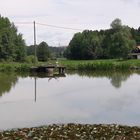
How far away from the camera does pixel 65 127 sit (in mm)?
13352

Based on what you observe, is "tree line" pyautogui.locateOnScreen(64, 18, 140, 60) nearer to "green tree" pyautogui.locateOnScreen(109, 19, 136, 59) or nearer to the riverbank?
"green tree" pyautogui.locateOnScreen(109, 19, 136, 59)

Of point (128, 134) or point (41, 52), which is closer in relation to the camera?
point (128, 134)

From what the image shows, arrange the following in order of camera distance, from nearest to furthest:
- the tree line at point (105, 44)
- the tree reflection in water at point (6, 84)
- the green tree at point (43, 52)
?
the tree reflection in water at point (6, 84), the tree line at point (105, 44), the green tree at point (43, 52)

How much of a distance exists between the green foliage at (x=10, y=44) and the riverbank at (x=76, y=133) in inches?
2309

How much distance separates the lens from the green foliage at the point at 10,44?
2808 inches

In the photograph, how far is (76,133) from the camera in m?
12.4

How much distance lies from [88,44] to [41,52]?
9.37m

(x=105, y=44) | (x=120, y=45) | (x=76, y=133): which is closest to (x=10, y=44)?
(x=120, y=45)

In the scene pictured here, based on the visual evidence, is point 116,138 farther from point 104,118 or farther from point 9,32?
point 9,32

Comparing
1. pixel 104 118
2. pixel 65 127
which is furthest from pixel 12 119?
pixel 65 127

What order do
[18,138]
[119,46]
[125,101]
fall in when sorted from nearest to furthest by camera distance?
[18,138] → [125,101] → [119,46]

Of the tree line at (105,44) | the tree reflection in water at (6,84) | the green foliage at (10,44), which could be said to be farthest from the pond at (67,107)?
the tree line at (105,44)

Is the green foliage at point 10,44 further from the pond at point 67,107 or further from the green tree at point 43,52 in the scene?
the pond at point 67,107

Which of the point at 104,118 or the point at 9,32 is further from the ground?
the point at 9,32
